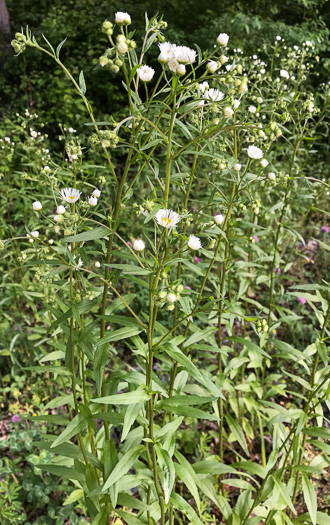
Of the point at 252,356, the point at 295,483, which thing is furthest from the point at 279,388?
the point at 295,483

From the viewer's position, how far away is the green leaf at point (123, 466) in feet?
4.80

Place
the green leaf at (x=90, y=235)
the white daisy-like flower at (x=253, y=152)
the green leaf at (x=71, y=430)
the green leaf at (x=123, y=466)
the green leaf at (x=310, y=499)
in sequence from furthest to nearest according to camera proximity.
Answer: the green leaf at (x=310, y=499), the white daisy-like flower at (x=253, y=152), the green leaf at (x=71, y=430), the green leaf at (x=123, y=466), the green leaf at (x=90, y=235)

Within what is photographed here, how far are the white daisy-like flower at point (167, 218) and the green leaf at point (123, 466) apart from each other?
818 millimetres

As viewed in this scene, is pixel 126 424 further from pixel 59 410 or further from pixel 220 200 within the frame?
pixel 59 410

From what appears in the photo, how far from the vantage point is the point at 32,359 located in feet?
10.2

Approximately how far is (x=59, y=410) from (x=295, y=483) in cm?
163

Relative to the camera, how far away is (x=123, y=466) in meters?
1.51

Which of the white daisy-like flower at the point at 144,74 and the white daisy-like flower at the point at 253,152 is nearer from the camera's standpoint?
the white daisy-like flower at the point at 144,74

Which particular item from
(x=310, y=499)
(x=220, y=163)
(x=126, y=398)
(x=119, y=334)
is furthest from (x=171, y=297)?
(x=310, y=499)

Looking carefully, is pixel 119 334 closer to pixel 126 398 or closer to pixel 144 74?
pixel 126 398

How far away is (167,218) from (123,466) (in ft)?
2.88

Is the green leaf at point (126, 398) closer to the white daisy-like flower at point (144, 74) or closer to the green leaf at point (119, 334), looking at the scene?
the green leaf at point (119, 334)

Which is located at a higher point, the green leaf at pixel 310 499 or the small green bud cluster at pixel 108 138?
the small green bud cluster at pixel 108 138

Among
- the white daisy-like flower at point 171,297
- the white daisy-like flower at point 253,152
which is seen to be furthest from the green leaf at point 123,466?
the white daisy-like flower at point 253,152
